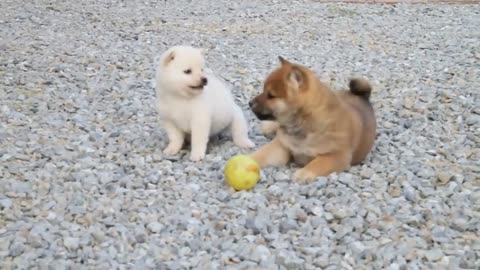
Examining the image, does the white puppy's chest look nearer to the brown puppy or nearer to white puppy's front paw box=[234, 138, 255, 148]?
white puppy's front paw box=[234, 138, 255, 148]

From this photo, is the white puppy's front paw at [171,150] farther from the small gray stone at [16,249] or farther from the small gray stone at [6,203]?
the small gray stone at [16,249]

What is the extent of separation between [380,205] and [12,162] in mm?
1749

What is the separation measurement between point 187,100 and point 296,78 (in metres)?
0.58

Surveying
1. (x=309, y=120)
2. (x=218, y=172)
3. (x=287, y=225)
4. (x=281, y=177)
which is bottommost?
(x=218, y=172)

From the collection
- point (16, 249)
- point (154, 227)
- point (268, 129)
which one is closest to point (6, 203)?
point (16, 249)

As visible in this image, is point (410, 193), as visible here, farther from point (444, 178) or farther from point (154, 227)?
point (154, 227)

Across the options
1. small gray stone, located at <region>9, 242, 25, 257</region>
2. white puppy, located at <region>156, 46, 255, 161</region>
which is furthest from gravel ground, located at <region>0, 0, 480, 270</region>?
white puppy, located at <region>156, 46, 255, 161</region>

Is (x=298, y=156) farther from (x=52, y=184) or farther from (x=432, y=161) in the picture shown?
(x=52, y=184)

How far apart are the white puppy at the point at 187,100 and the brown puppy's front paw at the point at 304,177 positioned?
1.82 ft

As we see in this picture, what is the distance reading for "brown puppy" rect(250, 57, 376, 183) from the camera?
309 cm

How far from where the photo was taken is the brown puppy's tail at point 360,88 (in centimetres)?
354

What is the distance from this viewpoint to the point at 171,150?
3.47 m

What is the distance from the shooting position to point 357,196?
2857mm

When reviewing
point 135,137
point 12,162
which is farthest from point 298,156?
point 12,162
